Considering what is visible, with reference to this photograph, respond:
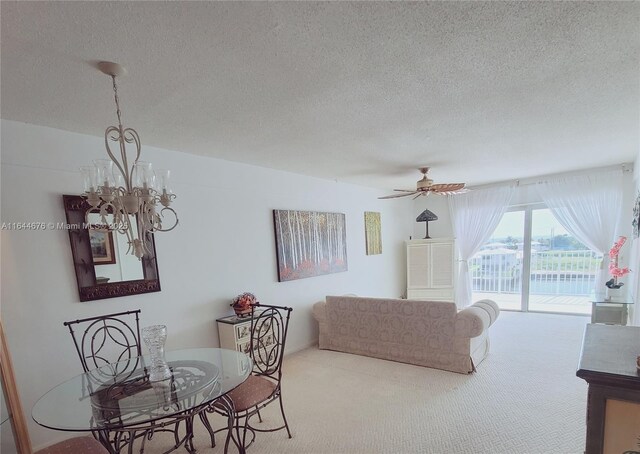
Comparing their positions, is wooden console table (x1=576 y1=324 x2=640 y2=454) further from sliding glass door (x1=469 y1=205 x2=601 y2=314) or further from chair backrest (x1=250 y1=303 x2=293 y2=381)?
sliding glass door (x1=469 y1=205 x2=601 y2=314)

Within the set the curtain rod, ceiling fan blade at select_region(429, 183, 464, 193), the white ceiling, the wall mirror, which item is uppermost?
the white ceiling

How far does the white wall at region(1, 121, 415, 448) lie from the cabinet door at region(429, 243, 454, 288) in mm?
1540

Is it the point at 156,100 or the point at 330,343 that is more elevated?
the point at 156,100

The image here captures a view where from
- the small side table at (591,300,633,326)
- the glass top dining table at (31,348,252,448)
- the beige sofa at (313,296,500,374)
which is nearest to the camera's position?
the glass top dining table at (31,348,252,448)

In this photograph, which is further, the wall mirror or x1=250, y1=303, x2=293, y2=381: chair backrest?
the wall mirror

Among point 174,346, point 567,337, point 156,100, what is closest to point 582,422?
point 567,337

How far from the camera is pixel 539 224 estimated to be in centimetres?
531

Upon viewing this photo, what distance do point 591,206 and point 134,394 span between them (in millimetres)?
6276

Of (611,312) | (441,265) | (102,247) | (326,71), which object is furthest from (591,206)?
(102,247)

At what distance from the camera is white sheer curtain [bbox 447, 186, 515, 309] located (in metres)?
5.57

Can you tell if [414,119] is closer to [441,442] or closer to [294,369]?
[441,442]

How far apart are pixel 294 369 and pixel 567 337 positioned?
12.1ft

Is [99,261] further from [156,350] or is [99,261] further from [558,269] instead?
[558,269]
